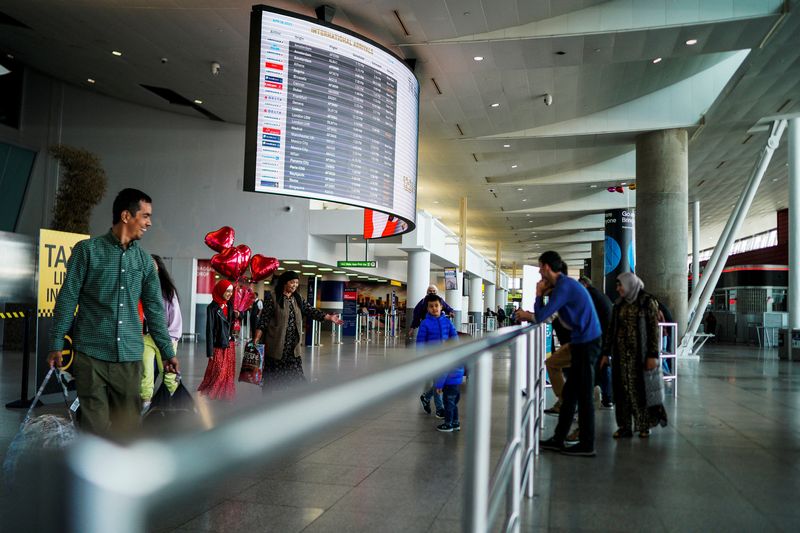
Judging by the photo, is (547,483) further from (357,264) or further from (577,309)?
(357,264)

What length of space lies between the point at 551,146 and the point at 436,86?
20.8ft

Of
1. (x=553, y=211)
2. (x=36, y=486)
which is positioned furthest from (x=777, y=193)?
(x=36, y=486)

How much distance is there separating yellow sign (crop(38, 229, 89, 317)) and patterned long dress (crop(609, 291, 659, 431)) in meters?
5.84

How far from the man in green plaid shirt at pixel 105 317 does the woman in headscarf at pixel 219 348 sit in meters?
3.56

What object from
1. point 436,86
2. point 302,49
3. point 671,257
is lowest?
point 671,257

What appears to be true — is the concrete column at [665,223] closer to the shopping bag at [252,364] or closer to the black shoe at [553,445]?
the black shoe at [553,445]

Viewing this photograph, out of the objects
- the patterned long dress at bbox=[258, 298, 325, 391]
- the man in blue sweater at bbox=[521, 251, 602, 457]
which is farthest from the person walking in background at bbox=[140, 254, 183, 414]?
the man in blue sweater at bbox=[521, 251, 602, 457]

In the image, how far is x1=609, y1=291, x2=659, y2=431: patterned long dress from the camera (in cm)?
610

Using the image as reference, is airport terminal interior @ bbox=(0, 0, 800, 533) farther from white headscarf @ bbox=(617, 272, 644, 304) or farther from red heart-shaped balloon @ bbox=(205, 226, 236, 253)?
white headscarf @ bbox=(617, 272, 644, 304)

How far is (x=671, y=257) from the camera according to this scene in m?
16.1

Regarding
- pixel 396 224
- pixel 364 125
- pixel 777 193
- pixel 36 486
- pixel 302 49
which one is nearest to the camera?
pixel 36 486

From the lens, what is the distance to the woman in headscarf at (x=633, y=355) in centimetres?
607

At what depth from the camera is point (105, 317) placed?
11.1ft

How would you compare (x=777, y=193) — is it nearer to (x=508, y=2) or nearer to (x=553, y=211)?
(x=553, y=211)
